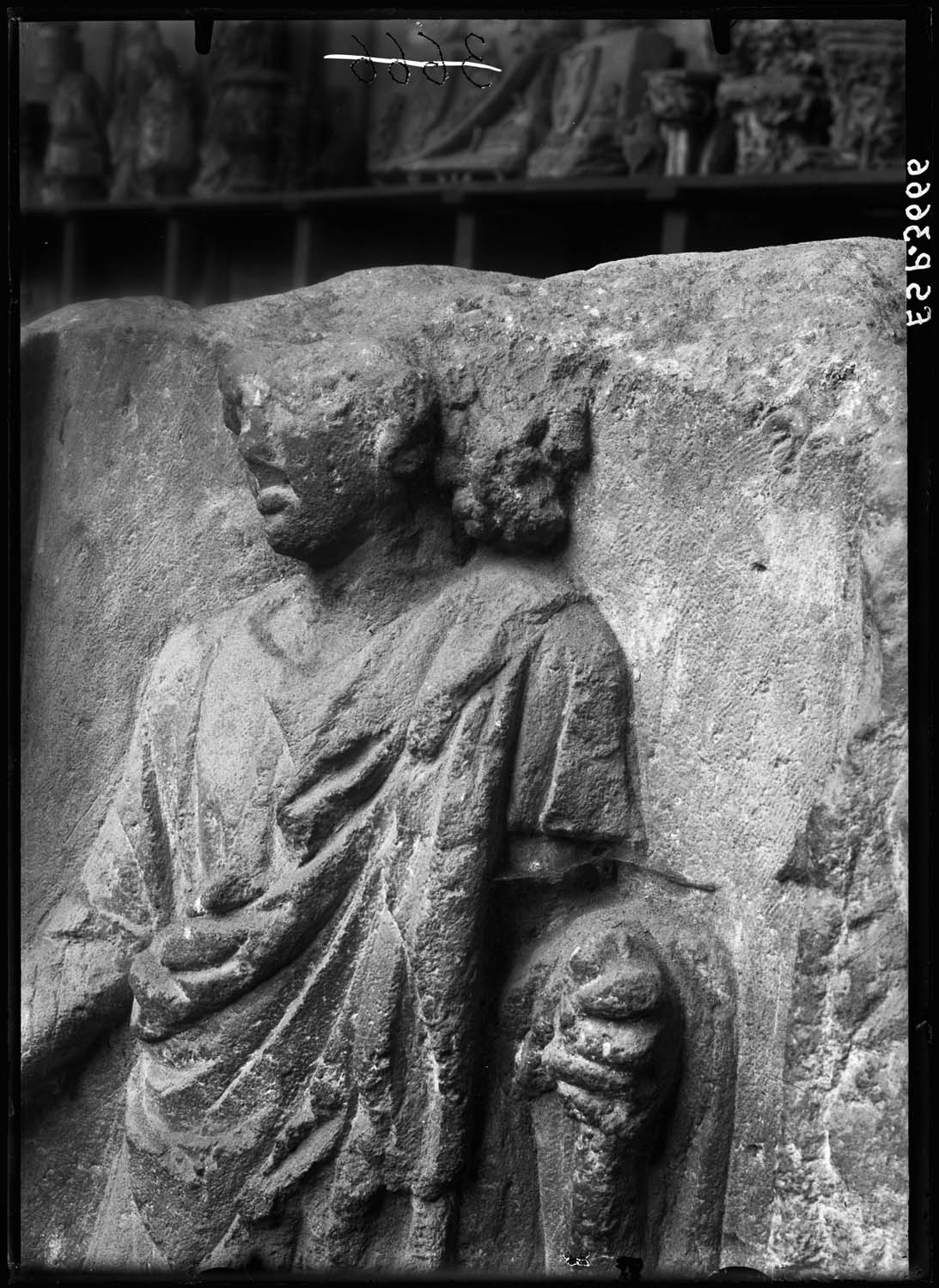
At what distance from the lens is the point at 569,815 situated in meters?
2.39

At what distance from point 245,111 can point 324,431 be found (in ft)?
2.91

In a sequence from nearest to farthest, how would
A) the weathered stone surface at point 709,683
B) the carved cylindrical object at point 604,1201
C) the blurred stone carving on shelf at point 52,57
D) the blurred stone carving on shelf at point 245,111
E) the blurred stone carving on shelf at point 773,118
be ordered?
the weathered stone surface at point 709,683, the carved cylindrical object at point 604,1201, the blurred stone carving on shelf at point 52,57, the blurred stone carving on shelf at point 245,111, the blurred stone carving on shelf at point 773,118

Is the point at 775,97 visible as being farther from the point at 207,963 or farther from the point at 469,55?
the point at 207,963

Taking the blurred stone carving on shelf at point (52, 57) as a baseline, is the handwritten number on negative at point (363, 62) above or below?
below

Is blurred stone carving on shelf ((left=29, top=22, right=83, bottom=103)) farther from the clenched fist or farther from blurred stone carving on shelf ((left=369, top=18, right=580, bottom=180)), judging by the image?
the clenched fist

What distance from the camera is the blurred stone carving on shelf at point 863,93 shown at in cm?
286

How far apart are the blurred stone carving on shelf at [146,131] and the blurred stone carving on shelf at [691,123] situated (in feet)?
3.00

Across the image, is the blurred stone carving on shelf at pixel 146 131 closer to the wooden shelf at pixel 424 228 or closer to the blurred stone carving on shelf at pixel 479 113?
the wooden shelf at pixel 424 228

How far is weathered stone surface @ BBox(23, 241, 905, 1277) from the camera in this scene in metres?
2.18

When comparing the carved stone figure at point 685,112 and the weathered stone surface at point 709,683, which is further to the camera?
the carved stone figure at point 685,112

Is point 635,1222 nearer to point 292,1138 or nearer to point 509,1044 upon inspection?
point 509,1044

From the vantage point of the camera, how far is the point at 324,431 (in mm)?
2367

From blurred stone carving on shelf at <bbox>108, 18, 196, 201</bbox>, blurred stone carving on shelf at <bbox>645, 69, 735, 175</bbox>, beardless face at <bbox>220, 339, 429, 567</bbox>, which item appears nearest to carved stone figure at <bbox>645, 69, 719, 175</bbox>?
blurred stone carving on shelf at <bbox>645, 69, 735, 175</bbox>

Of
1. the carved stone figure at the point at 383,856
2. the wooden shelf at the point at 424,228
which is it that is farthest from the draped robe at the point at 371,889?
the wooden shelf at the point at 424,228
